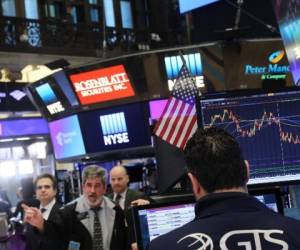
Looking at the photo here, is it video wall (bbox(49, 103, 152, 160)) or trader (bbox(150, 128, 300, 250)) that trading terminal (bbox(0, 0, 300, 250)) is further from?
trader (bbox(150, 128, 300, 250))

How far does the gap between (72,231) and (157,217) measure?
1.95 meters

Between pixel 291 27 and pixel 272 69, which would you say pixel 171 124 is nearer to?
pixel 291 27

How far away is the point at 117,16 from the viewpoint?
17.2 m

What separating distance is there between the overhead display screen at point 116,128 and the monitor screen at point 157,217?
5453 millimetres

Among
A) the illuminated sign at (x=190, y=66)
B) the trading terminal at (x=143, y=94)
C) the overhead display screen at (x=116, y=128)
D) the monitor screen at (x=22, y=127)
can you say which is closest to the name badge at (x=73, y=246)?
the trading terminal at (x=143, y=94)

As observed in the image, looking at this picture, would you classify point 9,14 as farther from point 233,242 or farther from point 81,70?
point 233,242

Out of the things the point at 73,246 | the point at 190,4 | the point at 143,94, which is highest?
the point at 190,4

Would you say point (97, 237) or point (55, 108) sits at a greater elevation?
point (55, 108)

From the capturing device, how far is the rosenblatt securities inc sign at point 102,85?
327 inches

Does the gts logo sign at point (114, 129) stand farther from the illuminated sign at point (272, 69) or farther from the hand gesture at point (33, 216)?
the hand gesture at point (33, 216)

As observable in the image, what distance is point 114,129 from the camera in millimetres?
8578

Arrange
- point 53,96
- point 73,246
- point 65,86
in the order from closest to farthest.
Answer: point 73,246 → point 65,86 → point 53,96

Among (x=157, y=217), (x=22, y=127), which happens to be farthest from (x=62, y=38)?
(x=157, y=217)

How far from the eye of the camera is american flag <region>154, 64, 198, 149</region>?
3.31 m
